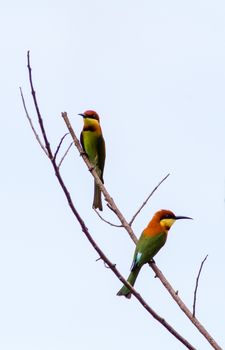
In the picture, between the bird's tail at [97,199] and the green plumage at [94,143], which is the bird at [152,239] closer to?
the bird's tail at [97,199]

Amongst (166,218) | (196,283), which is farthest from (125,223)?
(166,218)

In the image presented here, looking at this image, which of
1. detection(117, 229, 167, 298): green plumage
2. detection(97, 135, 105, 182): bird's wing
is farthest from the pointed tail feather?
detection(117, 229, 167, 298): green plumage

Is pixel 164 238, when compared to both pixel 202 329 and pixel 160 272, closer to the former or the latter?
pixel 160 272

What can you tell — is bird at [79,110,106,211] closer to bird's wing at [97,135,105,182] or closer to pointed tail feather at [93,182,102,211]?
bird's wing at [97,135,105,182]

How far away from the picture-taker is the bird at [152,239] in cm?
488

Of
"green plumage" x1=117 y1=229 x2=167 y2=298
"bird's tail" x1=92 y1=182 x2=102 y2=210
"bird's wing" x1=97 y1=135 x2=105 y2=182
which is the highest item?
"bird's wing" x1=97 y1=135 x2=105 y2=182

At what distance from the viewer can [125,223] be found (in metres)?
3.34

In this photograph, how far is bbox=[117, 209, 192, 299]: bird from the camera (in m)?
4.88

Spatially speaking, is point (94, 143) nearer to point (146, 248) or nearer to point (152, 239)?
point (152, 239)

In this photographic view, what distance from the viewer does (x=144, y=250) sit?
4.88 meters

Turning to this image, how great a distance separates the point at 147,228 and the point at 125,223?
6.52 ft

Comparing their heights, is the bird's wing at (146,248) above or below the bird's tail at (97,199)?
below

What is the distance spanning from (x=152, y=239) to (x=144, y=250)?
29cm

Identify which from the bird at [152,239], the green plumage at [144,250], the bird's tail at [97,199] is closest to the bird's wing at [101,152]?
the bird's tail at [97,199]
